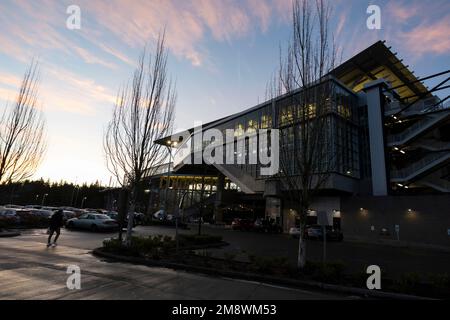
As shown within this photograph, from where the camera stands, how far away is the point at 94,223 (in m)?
23.2

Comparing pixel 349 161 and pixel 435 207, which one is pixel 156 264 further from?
pixel 349 161

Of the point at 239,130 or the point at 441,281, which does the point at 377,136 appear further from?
the point at 441,281

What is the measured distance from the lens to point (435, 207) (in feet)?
90.1

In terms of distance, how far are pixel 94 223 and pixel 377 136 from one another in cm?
3305

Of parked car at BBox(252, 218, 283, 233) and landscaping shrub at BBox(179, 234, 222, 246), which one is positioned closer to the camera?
landscaping shrub at BBox(179, 234, 222, 246)

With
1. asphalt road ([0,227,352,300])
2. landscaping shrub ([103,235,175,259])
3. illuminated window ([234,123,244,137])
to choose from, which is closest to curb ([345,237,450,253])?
landscaping shrub ([103,235,175,259])

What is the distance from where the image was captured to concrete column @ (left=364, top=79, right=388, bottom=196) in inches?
1298

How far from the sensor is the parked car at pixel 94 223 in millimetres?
23011

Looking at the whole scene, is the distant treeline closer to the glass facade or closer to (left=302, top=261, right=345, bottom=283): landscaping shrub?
the glass facade

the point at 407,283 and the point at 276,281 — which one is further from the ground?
the point at 407,283

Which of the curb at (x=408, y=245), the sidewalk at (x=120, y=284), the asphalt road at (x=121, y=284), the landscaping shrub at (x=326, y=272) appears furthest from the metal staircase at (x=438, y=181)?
the asphalt road at (x=121, y=284)

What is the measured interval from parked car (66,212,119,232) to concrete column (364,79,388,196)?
96.3 feet

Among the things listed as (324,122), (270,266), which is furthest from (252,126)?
(270,266)
